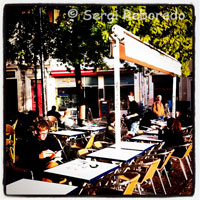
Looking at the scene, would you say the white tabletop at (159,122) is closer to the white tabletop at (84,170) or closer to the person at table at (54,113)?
the person at table at (54,113)

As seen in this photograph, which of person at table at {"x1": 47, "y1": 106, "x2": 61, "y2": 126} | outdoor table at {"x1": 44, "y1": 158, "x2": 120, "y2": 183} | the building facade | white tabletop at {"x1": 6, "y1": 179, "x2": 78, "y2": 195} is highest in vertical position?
the building facade

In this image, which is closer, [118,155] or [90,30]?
[118,155]

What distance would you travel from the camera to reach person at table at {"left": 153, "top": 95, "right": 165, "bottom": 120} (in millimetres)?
6793

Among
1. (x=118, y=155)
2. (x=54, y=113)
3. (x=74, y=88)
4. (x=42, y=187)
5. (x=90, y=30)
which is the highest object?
(x=90, y=30)

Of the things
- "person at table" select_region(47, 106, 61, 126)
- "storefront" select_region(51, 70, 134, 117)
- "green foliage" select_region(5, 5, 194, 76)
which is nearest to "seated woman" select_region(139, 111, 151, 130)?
"storefront" select_region(51, 70, 134, 117)

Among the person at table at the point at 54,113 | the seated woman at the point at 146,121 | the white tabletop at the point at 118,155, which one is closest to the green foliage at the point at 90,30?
the person at table at the point at 54,113

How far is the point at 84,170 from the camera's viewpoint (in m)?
3.46

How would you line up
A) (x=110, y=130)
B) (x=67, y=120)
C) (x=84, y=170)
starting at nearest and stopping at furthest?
(x=84, y=170)
(x=110, y=130)
(x=67, y=120)

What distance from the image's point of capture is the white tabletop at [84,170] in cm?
320

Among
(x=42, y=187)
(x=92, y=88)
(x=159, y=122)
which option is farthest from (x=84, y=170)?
(x=92, y=88)

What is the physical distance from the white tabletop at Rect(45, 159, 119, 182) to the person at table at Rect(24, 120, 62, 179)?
33 cm

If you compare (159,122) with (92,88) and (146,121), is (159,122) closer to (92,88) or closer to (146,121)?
(146,121)

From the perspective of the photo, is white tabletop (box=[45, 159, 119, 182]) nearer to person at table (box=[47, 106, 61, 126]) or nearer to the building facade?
the building facade

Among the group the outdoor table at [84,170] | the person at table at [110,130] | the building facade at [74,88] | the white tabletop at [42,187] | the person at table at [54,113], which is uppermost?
the building facade at [74,88]
